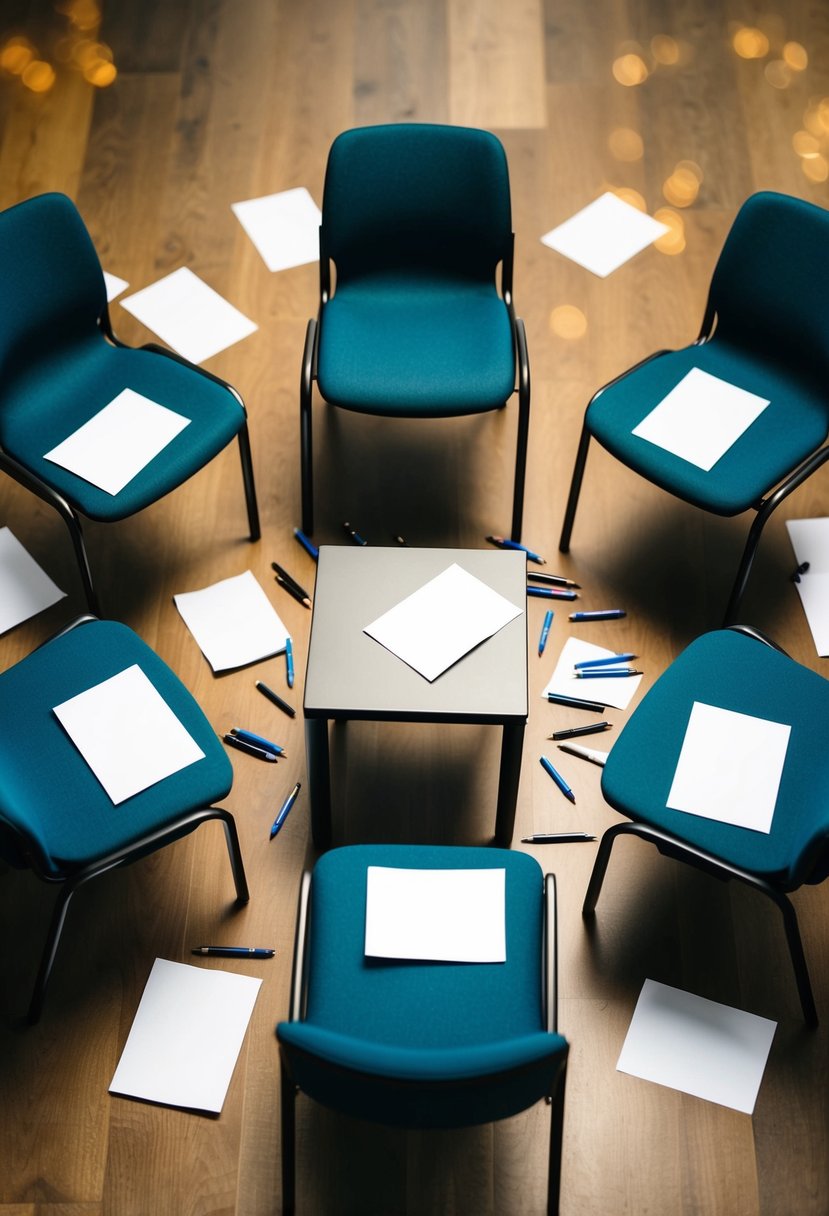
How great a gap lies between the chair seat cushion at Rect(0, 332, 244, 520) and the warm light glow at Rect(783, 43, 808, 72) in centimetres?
297

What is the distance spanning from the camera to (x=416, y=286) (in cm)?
350

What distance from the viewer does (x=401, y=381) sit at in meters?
3.22

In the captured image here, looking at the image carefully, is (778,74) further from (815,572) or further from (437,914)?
(437,914)

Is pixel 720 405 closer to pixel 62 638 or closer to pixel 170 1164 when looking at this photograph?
pixel 62 638

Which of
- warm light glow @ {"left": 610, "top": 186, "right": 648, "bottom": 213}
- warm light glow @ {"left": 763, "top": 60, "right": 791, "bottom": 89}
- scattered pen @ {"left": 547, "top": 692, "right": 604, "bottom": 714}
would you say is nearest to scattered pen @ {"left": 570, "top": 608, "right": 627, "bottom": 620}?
scattered pen @ {"left": 547, "top": 692, "right": 604, "bottom": 714}

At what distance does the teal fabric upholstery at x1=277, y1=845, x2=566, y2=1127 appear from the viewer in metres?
1.83

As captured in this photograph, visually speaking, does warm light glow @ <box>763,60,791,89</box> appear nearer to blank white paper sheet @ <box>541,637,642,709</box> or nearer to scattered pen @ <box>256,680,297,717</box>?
blank white paper sheet @ <box>541,637,642,709</box>

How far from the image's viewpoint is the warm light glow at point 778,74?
15.1 ft

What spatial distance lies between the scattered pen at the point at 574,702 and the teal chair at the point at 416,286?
553 millimetres

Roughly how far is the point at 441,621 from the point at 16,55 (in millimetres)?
3470

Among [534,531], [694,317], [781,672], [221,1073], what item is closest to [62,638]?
[221,1073]

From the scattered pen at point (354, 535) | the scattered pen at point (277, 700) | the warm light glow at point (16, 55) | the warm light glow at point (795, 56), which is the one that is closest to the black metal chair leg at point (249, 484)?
the scattered pen at point (354, 535)

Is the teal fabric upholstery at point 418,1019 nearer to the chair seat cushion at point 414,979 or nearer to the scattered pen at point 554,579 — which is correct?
the chair seat cushion at point 414,979

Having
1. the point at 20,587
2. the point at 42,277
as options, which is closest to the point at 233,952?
the point at 20,587
